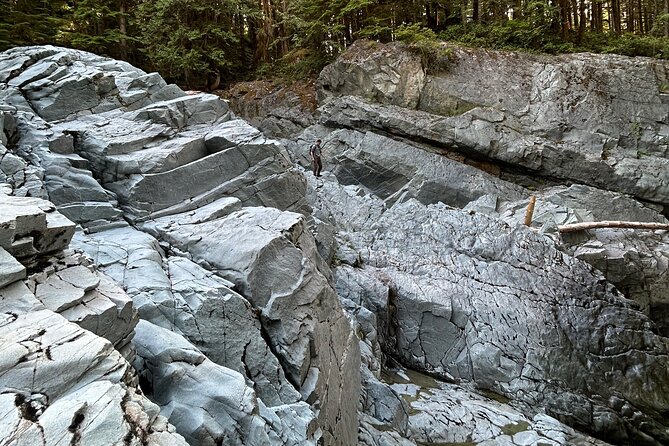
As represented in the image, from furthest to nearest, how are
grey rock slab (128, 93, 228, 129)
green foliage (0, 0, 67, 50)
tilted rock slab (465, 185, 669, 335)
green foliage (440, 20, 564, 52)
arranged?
green foliage (440, 20, 564, 52)
green foliage (0, 0, 67, 50)
tilted rock slab (465, 185, 669, 335)
grey rock slab (128, 93, 228, 129)

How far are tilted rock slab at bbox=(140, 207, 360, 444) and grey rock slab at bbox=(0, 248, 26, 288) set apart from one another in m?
3.47

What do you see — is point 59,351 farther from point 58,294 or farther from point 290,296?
point 290,296

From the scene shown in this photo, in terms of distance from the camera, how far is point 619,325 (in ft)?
43.1

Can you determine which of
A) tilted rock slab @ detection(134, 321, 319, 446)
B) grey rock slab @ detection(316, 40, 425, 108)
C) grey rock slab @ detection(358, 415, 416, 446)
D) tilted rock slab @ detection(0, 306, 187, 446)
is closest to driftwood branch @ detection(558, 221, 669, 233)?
grey rock slab @ detection(316, 40, 425, 108)

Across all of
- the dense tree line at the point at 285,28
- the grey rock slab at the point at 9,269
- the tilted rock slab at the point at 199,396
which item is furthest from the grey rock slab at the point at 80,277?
the dense tree line at the point at 285,28

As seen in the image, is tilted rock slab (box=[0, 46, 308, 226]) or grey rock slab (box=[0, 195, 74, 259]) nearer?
grey rock slab (box=[0, 195, 74, 259])

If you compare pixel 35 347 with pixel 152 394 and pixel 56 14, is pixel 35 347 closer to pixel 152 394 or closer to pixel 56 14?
pixel 152 394

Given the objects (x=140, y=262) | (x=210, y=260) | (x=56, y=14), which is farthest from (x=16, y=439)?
(x=56, y=14)

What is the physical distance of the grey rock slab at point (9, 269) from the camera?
179 inches

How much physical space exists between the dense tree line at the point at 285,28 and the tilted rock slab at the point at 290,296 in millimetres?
18019

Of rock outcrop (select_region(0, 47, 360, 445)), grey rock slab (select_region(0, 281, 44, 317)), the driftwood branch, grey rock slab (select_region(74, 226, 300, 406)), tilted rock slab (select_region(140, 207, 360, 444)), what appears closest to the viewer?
grey rock slab (select_region(0, 281, 44, 317))

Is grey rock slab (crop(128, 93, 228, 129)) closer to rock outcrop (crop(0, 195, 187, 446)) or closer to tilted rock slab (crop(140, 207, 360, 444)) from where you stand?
tilted rock slab (crop(140, 207, 360, 444))

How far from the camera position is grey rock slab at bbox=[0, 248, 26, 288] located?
455 centimetres

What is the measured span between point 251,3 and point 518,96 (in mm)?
16464
